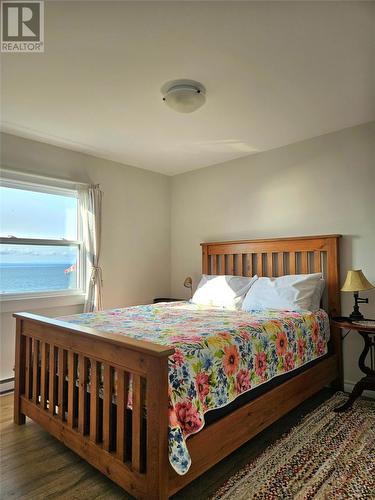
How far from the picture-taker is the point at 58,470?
1790mm

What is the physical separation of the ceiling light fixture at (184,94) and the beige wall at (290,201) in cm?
146

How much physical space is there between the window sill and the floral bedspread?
0.86 metres

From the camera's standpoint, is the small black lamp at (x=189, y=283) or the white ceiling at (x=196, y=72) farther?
the small black lamp at (x=189, y=283)

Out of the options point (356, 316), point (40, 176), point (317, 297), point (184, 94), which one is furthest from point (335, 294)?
point (40, 176)

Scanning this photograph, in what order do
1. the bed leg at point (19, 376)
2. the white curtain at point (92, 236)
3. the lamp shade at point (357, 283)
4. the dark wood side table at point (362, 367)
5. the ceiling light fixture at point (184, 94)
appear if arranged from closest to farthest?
the ceiling light fixture at point (184, 94), the bed leg at point (19, 376), the dark wood side table at point (362, 367), the lamp shade at point (357, 283), the white curtain at point (92, 236)

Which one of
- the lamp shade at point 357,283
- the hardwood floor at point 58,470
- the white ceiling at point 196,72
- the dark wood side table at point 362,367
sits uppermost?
the white ceiling at point 196,72

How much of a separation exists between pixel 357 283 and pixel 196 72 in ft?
6.65

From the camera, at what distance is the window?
10.2 feet

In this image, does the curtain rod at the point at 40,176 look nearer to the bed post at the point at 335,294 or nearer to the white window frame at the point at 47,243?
the white window frame at the point at 47,243

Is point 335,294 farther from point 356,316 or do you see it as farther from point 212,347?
point 212,347

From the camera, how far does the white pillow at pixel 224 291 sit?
3.23 meters

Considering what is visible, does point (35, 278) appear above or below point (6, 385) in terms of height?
above

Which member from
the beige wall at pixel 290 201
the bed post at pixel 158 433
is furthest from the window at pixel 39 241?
the bed post at pixel 158 433

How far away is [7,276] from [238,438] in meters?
2.51
